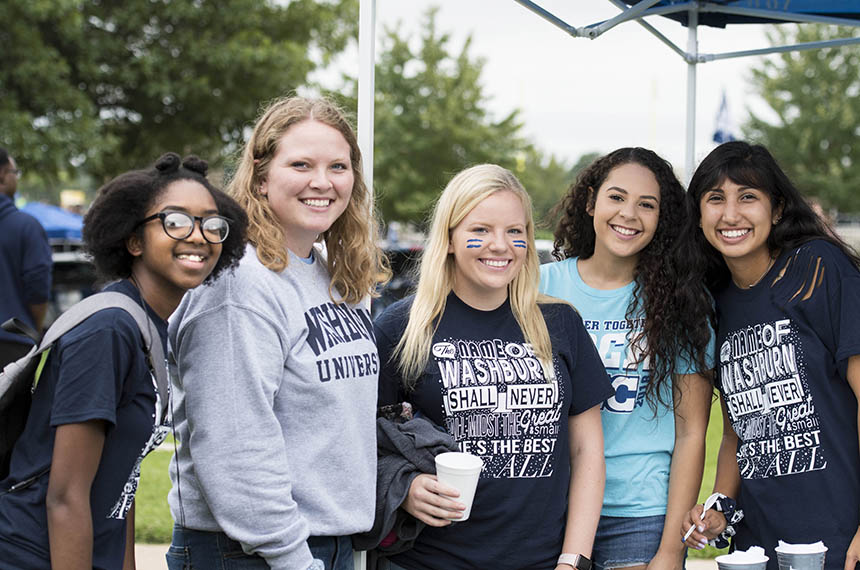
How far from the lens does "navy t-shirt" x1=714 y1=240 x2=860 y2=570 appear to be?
8.68 feet

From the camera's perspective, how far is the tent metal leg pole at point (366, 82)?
2.82m

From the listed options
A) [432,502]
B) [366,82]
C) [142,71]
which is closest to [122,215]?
[366,82]

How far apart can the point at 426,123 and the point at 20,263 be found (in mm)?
23300

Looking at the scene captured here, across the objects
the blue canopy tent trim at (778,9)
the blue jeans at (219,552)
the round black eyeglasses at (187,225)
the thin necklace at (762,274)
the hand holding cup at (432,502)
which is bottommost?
the blue jeans at (219,552)

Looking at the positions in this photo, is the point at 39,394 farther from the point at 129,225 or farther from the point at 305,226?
the point at 305,226

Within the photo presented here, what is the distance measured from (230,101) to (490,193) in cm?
1653

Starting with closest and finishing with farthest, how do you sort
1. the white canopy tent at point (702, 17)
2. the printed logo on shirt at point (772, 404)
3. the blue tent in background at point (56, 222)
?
the printed logo on shirt at point (772, 404) < the white canopy tent at point (702, 17) < the blue tent in background at point (56, 222)

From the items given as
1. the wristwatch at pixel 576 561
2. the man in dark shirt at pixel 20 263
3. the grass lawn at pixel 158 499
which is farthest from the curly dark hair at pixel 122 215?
the man in dark shirt at pixel 20 263

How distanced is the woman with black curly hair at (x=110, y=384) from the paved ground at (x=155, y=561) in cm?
315

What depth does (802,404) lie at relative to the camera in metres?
2.68

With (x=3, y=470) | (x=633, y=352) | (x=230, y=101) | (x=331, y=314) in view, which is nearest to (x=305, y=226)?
(x=331, y=314)

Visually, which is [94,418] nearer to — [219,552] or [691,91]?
[219,552]

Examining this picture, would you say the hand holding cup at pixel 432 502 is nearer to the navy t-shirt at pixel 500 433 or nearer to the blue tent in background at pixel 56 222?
the navy t-shirt at pixel 500 433

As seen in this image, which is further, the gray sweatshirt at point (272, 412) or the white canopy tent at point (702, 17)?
the white canopy tent at point (702, 17)
